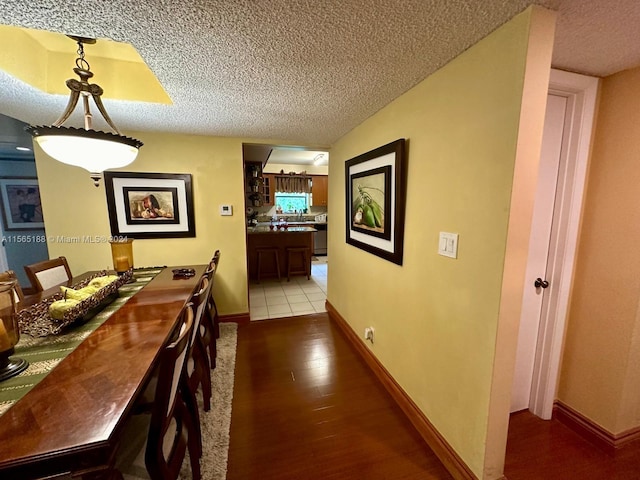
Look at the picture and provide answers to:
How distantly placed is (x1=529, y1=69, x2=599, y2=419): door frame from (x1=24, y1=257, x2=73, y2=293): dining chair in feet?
11.5

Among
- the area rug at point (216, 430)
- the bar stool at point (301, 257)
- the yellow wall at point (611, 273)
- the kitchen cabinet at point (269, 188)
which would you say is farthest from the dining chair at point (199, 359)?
the kitchen cabinet at point (269, 188)

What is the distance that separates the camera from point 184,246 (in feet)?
9.25

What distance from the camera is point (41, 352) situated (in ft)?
3.52

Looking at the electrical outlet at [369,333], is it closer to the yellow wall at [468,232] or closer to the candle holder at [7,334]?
the yellow wall at [468,232]

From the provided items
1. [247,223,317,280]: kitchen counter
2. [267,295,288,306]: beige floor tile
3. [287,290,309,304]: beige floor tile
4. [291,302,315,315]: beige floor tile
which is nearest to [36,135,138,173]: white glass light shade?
[291,302,315,315]: beige floor tile

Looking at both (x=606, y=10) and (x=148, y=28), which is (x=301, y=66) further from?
(x=606, y=10)

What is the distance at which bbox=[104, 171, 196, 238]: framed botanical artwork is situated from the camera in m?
2.56

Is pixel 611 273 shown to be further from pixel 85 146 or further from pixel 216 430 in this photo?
pixel 85 146

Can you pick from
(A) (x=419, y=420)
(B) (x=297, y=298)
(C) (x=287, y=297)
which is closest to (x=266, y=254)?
(C) (x=287, y=297)

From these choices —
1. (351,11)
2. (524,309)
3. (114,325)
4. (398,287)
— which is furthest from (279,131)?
(524,309)

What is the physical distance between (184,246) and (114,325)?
1.62m

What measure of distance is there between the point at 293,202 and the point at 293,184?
0.63 meters

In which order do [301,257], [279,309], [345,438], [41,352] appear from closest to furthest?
[41,352], [345,438], [279,309], [301,257]

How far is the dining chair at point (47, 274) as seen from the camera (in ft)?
6.12
